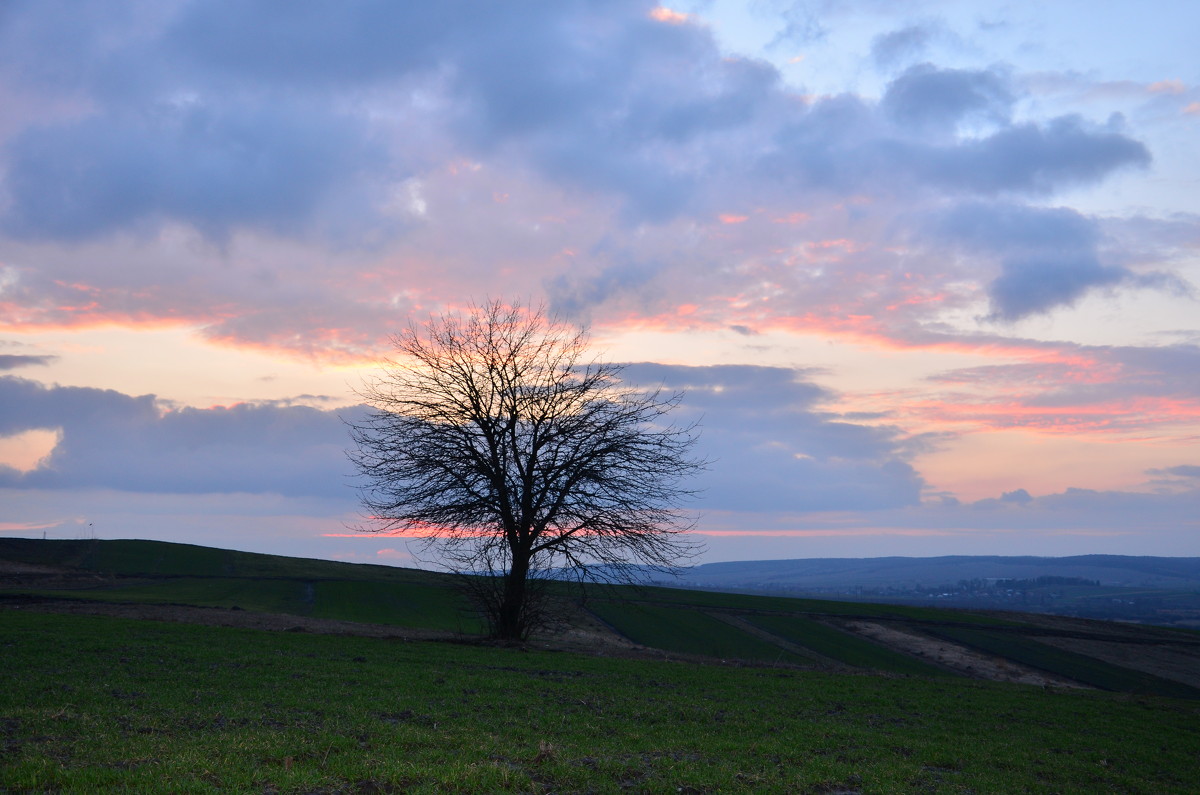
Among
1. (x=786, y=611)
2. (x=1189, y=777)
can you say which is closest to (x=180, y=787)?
(x=1189, y=777)

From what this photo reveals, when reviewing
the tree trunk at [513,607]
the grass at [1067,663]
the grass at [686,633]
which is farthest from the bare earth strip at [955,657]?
the tree trunk at [513,607]

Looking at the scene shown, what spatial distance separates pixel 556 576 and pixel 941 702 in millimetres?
14680

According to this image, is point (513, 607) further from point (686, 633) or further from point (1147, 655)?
point (1147, 655)

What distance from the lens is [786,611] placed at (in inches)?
2852

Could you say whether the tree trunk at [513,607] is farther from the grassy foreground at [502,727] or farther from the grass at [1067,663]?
the grass at [1067,663]

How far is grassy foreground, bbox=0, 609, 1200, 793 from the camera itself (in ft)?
34.6

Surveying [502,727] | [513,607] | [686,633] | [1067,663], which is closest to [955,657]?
[1067,663]

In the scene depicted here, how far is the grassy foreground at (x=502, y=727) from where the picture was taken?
10.6 metres

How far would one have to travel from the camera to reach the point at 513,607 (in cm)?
3291

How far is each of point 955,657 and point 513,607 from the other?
35.6 m

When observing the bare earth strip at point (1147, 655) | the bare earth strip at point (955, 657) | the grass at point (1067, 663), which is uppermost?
the bare earth strip at point (955, 657)

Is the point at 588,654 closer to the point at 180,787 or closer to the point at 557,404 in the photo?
the point at 557,404

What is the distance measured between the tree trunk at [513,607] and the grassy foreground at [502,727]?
5643 millimetres

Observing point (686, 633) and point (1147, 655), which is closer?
point (686, 633)
